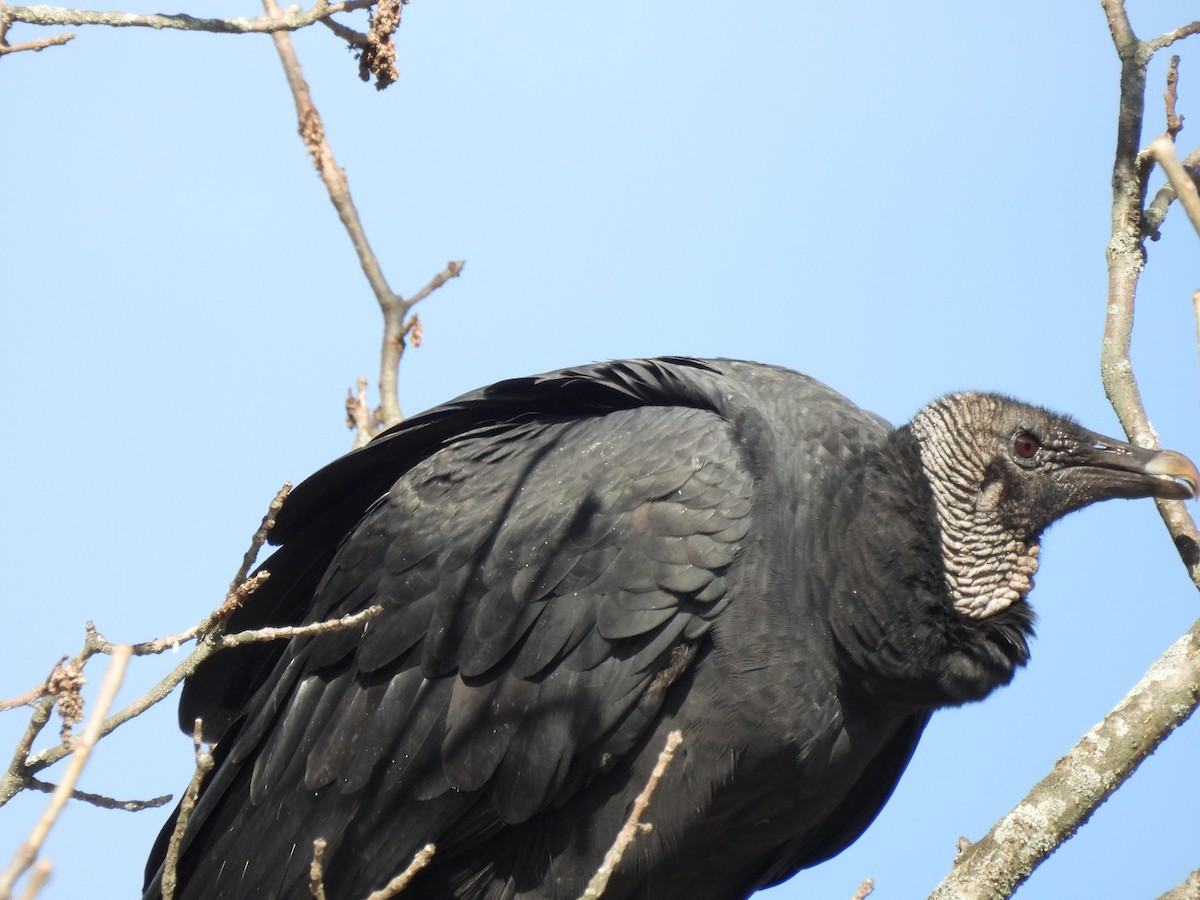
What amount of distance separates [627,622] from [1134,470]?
1.54 m

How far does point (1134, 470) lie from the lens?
3.95 metres

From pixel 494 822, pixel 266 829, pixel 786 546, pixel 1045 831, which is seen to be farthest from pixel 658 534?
pixel 266 829

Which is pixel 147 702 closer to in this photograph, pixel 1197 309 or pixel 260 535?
pixel 260 535

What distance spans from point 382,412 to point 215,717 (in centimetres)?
117

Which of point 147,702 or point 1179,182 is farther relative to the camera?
point 147,702

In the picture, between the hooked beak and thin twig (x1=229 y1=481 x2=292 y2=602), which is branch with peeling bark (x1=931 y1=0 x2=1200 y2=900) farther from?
thin twig (x1=229 y1=481 x2=292 y2=602)

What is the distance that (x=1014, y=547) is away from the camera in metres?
4.10

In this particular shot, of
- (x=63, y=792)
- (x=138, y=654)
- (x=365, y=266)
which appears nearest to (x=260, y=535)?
(x=138, y=654)

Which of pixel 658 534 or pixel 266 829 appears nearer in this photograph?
pixel 658 534

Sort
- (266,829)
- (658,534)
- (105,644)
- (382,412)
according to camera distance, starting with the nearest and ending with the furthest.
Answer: (105,644) → (658,534) → (266,829) → (382,412)

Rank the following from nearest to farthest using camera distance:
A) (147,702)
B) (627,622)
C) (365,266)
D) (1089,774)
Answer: (147,702) → (1089,774) → (627,622) → (365,266)

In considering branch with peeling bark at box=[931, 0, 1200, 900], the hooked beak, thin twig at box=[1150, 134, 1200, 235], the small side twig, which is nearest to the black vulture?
the hooked beak

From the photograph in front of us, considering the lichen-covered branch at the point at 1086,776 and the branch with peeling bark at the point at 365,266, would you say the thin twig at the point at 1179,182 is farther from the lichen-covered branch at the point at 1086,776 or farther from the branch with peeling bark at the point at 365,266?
the branch with peeling bark at the point at 365,266

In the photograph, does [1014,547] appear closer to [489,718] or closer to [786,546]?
[786,546]
